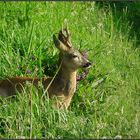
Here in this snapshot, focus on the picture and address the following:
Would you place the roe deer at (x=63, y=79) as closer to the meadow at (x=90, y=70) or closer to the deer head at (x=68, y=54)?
the deer head at (x=68, y=54)

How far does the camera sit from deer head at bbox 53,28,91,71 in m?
6.27

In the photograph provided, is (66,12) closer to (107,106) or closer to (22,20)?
(22,20)

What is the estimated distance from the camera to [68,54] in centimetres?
633

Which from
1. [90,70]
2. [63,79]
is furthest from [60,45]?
[90,70]

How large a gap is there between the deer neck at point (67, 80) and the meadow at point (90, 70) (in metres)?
0.17

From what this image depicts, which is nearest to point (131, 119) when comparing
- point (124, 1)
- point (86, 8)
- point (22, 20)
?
point (22, 20)

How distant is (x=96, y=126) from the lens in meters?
5.14

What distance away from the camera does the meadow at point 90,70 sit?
520cm

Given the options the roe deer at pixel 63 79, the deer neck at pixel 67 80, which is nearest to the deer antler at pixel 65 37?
the roe deer at pixel 63 79

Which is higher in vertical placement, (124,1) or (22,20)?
(124,1)

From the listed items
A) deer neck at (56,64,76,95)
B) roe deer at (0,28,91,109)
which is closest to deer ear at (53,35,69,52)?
roe deer at (0,28,91,109)

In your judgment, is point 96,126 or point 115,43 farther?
point 115,43

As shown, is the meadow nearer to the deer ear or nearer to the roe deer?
the roe deer

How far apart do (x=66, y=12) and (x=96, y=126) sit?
11.4 feet
